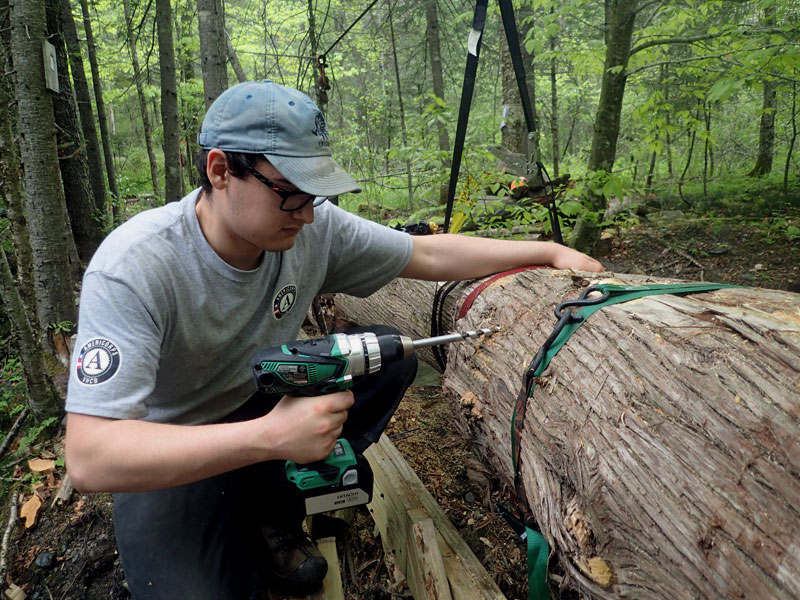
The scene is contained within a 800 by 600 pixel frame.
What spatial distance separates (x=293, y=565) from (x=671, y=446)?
1594 millimetres

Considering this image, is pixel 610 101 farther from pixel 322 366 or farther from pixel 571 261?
pixel 322 366

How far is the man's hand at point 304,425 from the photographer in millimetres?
1501

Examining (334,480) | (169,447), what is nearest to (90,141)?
(334,480)

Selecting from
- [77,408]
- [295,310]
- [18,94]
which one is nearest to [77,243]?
[18,94]

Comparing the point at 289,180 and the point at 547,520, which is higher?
the point at 289,180

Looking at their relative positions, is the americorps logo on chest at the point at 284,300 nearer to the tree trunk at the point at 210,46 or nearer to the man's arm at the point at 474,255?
the man's arm at the point at 474,255

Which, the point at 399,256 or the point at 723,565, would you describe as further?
the point at 399,256

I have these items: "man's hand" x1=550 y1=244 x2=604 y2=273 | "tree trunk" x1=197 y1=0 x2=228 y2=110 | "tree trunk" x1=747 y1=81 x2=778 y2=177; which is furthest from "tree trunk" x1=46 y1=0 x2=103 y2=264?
"tree trunk" x1=747 y1=81 x2=778 y2=177

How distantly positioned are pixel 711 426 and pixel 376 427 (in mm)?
1439

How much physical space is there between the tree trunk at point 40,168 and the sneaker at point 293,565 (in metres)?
2.75

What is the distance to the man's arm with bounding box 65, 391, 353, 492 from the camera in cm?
137

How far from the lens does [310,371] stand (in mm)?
1539

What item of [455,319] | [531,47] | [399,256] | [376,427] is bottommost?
[376,427]

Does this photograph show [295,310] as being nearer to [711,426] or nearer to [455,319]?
[455,319]
